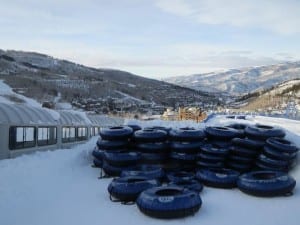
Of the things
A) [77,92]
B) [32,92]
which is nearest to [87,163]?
[32,92]

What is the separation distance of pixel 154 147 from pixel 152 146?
75 millimetres

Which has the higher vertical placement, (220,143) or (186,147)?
(220,143)

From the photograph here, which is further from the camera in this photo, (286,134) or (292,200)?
(286,134)

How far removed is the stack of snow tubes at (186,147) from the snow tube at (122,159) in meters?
1.23

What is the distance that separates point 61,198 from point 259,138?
6400 millimetres

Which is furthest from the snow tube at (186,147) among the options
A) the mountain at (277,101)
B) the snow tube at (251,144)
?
the mountain at (277,101)

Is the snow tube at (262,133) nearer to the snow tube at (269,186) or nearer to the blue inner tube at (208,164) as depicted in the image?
the blue inner tube at (208,164)

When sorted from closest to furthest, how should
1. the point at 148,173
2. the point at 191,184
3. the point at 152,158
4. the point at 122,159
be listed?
the point at 191,184 < the point at 148,173 < the point at 122,159 < the point at 152,158

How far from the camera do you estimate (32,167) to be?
13.4 meters

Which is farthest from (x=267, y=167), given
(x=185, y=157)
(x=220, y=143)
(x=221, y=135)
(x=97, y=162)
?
(x=97, y=162)

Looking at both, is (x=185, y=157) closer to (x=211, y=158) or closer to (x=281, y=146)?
(x=211, y=158)

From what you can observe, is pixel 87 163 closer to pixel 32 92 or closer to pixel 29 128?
pixel 29 128

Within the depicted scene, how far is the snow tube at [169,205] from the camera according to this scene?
9578 millimetres

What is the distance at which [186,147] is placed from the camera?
14.5 m
